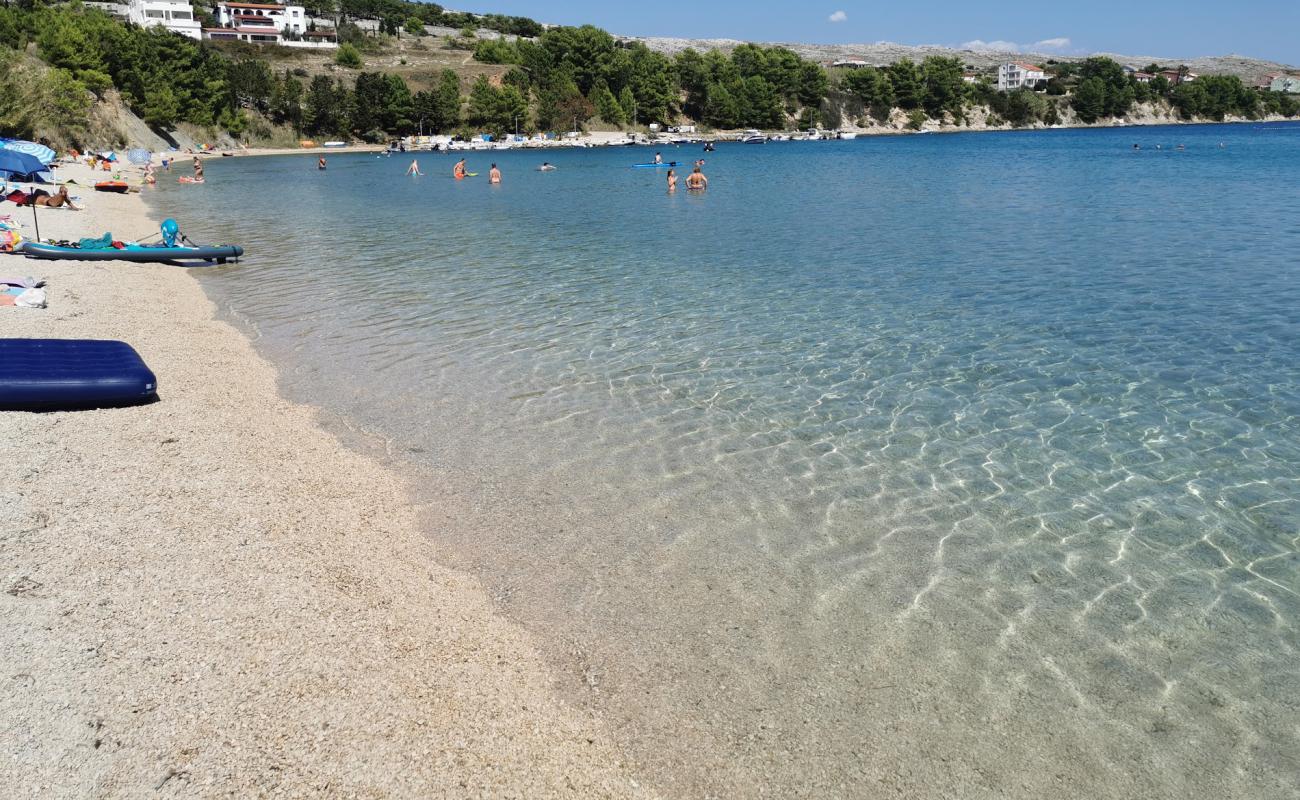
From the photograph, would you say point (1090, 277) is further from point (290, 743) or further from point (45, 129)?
point (45, 129)

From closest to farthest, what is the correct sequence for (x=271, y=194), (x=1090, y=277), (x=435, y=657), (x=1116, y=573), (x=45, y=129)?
(x=435, y=657) → (x=1116, y=573) → (x=1090, y=277) → (x=271, y=194) → (x=45, y=129)

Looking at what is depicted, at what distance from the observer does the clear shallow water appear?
15.1 ft

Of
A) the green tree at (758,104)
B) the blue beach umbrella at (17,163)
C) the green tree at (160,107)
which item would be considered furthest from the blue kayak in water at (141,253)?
the green tree at (758,104)

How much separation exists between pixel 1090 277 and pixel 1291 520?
11.6 metres

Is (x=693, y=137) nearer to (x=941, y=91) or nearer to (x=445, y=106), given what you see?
(x=445, y=106)

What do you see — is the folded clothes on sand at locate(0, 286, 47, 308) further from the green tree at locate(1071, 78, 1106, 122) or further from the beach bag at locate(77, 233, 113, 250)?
the green tree at locate(1071, 78, 1106, 122)

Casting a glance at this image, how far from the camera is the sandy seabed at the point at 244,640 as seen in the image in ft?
13.1

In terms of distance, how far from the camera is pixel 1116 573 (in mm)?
6082

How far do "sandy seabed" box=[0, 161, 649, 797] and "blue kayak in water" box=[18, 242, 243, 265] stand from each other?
12.3m

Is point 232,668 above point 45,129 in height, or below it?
below

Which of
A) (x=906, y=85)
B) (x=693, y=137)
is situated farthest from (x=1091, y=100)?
(x=693, y=137)

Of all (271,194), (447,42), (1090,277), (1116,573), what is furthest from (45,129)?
(447,42)

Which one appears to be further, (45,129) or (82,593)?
(45,129)

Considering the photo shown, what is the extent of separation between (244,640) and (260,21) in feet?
553
